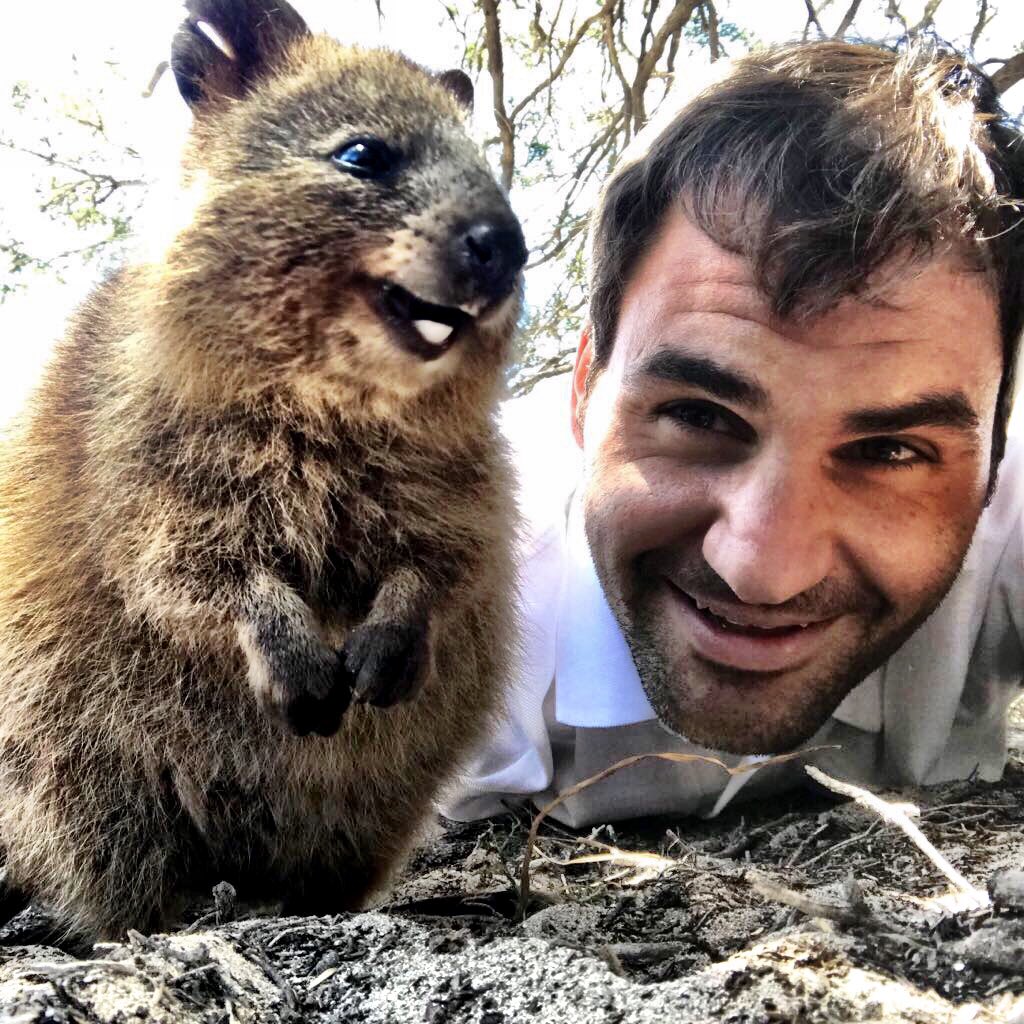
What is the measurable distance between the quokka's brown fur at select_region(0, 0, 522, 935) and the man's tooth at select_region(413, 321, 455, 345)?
0.04 meters

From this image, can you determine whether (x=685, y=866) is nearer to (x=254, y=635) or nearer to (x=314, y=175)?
(x=254, y=635)

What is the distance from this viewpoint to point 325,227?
152cm

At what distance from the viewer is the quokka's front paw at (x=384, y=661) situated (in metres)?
1.48

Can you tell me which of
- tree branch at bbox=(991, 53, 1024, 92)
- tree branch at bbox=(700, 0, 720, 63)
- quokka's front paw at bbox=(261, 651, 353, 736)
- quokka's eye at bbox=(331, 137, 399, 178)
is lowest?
quokka's front paw at bbox=(261, 651, 353, 736)

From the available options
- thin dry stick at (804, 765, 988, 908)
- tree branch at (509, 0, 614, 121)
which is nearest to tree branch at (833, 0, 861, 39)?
tree branch at (509, 0, 614, 121)

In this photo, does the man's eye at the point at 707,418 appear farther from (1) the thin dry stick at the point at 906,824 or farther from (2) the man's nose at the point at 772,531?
(1) the thin dry stick at the point at 906,824

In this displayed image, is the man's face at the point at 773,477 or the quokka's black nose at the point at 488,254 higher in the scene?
the quokka's black nose at the point at 488,254

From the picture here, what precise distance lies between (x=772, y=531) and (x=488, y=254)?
0.74 meters

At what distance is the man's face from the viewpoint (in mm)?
1693

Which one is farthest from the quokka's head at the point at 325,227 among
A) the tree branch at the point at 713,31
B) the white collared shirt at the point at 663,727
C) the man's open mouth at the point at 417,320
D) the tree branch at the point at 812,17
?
the tree branch at the point at 713,31

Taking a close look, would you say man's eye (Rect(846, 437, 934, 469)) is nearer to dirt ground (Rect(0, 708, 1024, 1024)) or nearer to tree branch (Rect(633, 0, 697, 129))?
dirt ground (Rect(0, 708, 1024, 1024))

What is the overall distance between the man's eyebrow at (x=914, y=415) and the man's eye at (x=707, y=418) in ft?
0.64

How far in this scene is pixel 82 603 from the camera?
1.78 m

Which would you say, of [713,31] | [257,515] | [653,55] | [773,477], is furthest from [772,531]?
[713,31]
